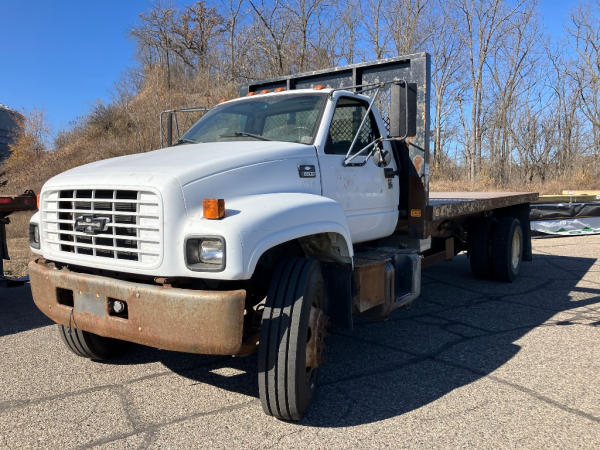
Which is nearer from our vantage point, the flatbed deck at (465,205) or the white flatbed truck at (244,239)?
the white flatbed truck at (244,239)

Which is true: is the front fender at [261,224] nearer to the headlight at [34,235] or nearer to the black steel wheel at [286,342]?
the black steel wheel at [286,342]

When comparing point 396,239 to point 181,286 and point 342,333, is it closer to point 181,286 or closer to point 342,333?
point 342,333

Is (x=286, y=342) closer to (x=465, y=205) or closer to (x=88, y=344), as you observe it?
(x=88, y=344)

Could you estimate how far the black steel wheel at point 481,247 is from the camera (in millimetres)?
7266

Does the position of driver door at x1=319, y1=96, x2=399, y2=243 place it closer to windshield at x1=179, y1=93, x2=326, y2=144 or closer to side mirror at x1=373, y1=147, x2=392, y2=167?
side mirror at x1=373, y1=147, x2=392, y2=167

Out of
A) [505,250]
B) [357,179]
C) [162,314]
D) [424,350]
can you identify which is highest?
[357,179]

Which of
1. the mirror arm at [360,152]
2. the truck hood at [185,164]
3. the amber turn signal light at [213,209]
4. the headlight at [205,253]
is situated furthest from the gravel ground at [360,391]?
the mirror arm at [360,152]

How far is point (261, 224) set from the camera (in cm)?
271

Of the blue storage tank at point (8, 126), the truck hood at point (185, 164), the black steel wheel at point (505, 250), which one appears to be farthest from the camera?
the blue storage tank at point (8, 126)

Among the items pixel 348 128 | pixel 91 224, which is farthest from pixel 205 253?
pixel 348 128

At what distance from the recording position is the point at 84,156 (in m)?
26.4

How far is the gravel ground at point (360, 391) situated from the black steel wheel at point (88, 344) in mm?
98

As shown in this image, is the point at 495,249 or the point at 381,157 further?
the point at 495,249

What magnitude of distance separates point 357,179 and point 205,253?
1.89 metres
